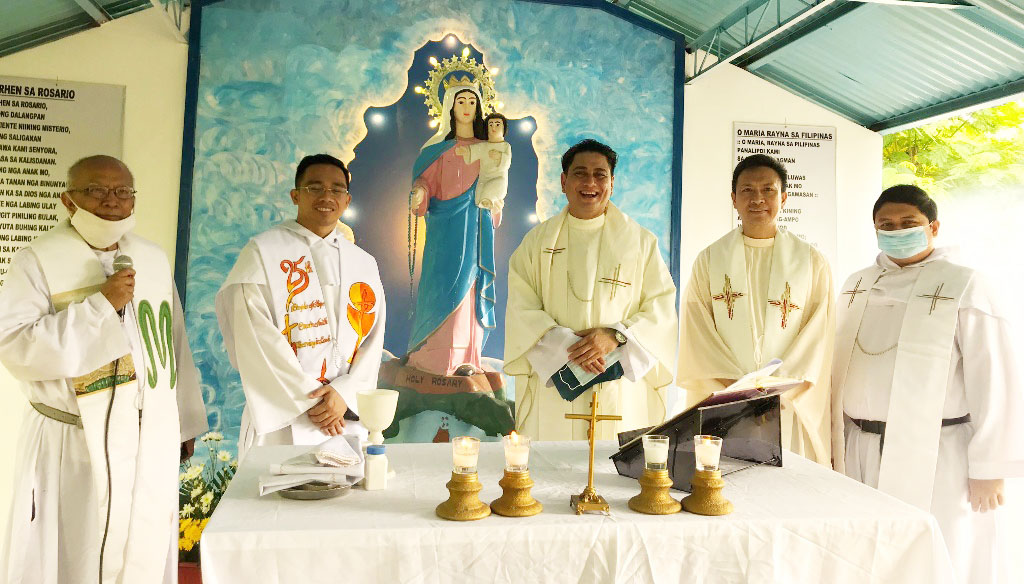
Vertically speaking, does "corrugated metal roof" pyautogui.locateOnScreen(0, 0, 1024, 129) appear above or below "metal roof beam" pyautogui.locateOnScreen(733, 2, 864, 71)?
below

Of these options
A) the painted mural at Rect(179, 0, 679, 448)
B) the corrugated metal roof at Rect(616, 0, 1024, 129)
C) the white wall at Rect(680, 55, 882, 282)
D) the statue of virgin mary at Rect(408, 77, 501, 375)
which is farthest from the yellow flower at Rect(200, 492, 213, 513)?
the corrugated metal roof at Rect(616, 0, 1024, 129)

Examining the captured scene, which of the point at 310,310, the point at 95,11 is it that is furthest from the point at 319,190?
the point at 95,11

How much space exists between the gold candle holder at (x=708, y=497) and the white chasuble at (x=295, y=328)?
2044 mm

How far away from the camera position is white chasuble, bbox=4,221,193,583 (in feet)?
9.90

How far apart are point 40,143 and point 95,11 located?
1.09 m

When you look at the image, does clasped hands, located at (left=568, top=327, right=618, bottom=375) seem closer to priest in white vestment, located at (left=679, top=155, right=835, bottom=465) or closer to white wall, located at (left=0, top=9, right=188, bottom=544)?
priest in white vestment, located at (left=679, top=155, right=835, bottom=465)

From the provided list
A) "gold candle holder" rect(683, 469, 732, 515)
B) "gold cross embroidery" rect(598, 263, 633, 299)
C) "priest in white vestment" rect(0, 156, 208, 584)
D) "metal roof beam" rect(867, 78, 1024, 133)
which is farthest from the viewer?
"metal roof beam" rect(867, 78, 1024, 133)

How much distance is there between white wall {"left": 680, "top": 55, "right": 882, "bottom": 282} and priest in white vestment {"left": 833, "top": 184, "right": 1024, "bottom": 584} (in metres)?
3.02

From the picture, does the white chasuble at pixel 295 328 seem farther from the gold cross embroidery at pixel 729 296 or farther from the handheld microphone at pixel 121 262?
the gold cross embroidery at pixel 729 296

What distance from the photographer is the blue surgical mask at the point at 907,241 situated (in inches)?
140

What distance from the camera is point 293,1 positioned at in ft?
19.9

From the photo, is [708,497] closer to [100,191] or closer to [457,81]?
[100,191]

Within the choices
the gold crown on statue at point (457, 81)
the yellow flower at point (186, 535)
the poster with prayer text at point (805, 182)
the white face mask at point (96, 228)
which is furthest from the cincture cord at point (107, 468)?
the poster with prayer text at point (805, 182)

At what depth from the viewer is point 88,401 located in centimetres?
311
